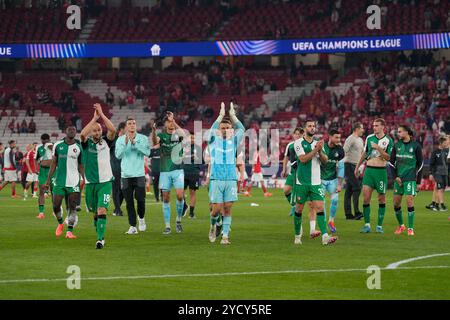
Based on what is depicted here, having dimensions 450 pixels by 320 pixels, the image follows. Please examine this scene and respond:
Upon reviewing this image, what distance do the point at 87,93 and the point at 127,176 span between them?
40.1 meters

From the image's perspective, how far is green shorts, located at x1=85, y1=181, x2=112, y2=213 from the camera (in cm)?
1845

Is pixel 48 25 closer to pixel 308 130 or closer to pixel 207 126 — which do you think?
pixel 207 126

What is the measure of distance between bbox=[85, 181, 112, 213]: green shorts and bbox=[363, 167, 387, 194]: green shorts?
20.6 feet

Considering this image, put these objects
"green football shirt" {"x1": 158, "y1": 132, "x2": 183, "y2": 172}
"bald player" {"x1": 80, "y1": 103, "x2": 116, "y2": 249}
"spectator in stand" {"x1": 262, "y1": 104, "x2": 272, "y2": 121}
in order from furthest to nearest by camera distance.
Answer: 1. "spectator in stand" {"x1": 262, "y1": 104, "x2": 272, "y2": 121}
2. "green football shirt" {"x1": 158, "y1": 132, "x2": 183, "y2": 172}
3. "bald player" {"x1": 80, "y1": 103, "x2": 116, "y2": 249}

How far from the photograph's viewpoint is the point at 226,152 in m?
19.0

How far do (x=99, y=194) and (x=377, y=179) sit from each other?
261 inches

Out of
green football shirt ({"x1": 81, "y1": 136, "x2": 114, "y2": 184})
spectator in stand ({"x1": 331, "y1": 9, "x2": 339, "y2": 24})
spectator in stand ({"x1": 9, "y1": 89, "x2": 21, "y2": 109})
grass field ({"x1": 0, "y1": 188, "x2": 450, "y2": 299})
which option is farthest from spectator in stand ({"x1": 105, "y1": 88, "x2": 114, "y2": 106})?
green football shirt ({"x1": 81, "y1": 136, "x2": 114, "y2": 184})

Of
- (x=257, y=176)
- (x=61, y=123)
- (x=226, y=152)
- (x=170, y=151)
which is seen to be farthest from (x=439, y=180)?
(x=61, y=123)

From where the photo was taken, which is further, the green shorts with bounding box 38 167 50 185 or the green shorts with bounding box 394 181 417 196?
the green shorts with bounding box 38 167 50 185

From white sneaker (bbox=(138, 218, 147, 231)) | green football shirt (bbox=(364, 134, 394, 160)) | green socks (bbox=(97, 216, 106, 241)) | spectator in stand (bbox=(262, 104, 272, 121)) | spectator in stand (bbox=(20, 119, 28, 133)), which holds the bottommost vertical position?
white sneaker (bbox=(138, 218, 147, 231))

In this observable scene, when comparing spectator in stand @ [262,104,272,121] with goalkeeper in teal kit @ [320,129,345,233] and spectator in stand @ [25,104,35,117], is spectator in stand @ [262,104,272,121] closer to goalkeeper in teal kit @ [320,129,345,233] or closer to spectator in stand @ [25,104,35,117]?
spectator in stand @ [25,104,35,117]

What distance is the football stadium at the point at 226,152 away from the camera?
15.0 m

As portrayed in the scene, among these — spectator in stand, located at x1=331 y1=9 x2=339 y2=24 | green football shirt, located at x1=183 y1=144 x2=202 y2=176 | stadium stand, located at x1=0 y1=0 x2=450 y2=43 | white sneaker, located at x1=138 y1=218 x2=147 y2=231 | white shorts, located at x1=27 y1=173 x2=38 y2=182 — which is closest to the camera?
white sneaker, located at x1=138 y1=218 x2=147 y2=231

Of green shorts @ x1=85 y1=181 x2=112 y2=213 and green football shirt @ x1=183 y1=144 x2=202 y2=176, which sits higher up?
green football shirt @ x1=183 y1=144 x2=202 y2=176
